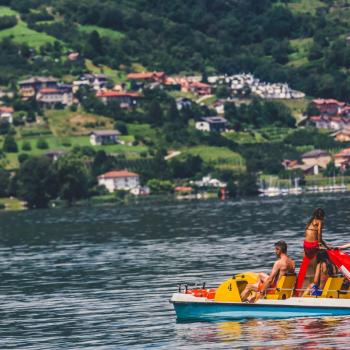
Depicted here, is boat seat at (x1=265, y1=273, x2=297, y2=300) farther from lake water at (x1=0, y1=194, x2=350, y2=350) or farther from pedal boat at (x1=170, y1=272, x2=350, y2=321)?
lake water at (x1=0, y1=194, x2=350, y2=350)

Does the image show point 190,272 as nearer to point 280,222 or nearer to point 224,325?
point 224,325

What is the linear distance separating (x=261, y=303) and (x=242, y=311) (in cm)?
88

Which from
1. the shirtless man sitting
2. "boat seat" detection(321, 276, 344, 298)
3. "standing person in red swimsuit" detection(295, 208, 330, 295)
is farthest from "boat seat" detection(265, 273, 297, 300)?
"boat seat" detection(321, 276, 344, 298)

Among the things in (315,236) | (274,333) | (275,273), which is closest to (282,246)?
(275,273)

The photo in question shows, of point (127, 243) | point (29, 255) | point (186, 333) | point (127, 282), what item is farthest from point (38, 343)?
point (127, 243)

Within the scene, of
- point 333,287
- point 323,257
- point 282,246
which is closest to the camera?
point 333,287

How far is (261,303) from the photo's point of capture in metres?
57.0

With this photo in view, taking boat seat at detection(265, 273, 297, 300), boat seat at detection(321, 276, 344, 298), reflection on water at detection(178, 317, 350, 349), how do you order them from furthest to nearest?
boat seat at detection(265, 273, 297, 300)
boat seat at detection(321, 276, 344, 298)
reflection on water at detection(178, 317, 350, 349)

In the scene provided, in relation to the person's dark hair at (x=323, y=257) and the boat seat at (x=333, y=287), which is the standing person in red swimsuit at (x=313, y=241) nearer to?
the person's dark hair at (x=323, y=257)

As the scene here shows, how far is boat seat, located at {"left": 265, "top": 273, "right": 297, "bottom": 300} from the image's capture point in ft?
187

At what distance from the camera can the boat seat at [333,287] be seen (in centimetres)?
5600

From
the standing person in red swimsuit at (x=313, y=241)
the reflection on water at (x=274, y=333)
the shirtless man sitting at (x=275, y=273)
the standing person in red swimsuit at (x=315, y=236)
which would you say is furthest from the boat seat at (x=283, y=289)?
the standing person in red swimsuit at (x=315, y=236)

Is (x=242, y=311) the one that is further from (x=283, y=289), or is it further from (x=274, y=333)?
(x=274, y=333)

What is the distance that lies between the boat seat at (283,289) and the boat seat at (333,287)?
1382mm
